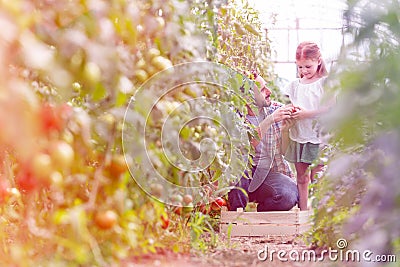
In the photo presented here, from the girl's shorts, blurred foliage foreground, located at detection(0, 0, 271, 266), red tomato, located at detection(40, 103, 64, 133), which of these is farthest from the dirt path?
the girl's shorts

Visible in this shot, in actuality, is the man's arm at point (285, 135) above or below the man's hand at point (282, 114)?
below

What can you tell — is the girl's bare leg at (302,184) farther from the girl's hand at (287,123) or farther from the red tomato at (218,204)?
the red tomato at (218,204)

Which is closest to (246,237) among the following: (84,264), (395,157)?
(84,264)

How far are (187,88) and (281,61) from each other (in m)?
4.47

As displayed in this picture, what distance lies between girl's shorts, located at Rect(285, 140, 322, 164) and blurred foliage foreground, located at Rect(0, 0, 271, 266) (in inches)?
48.8

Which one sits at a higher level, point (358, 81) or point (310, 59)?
point (358, 81)

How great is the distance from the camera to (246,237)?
2299 millimetres

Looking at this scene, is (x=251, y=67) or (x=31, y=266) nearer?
(x=31, y=266)

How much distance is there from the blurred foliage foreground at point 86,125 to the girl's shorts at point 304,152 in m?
1.24

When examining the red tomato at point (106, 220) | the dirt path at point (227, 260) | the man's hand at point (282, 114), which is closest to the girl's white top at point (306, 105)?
the man's hand at point (282, 114)

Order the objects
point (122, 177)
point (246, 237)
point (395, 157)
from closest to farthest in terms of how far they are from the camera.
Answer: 1. point (395, 157)
2. point (122, 177)
3. point (246, 237)

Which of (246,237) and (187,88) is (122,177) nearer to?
(187,88)

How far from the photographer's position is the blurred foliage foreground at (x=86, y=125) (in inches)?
33.3

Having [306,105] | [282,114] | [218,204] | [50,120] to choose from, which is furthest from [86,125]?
[306,105]
